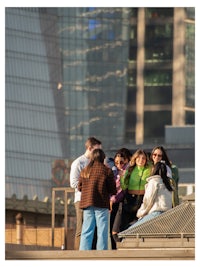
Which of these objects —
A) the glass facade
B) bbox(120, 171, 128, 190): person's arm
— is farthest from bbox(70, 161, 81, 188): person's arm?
the glass facade

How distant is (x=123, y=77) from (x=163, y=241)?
535 ft

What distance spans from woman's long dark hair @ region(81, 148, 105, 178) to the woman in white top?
0.90 m

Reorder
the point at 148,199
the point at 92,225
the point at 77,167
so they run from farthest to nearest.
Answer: the point at 77,167
the point at 148,199
the point at 92,225

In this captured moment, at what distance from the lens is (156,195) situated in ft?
68.2

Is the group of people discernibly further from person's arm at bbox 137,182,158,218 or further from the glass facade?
the glass facade

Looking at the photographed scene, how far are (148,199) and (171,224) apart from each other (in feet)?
6.75

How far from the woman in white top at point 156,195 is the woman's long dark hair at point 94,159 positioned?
0.90 metres

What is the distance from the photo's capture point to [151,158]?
2186 centimetres

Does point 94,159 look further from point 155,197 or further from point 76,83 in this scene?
point 76,83

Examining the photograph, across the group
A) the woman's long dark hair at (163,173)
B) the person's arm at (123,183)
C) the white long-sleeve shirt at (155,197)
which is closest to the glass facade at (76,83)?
the person's arm at (123,183)

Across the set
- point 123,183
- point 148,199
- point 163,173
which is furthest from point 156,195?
point 123,183

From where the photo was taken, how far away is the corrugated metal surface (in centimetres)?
1839
